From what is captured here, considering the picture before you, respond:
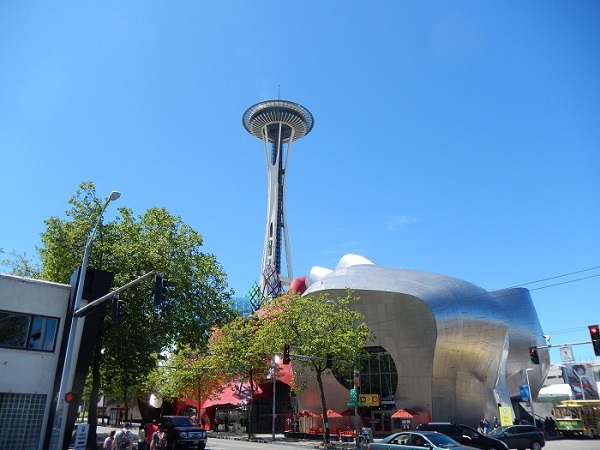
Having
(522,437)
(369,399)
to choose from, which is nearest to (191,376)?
(369,399)

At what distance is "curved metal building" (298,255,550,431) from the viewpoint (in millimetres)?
44344

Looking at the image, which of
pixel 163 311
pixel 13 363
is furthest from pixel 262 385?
pixel 13 363

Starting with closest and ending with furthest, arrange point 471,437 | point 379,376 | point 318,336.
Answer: point 471,437 < point 318,336 < point 379,376

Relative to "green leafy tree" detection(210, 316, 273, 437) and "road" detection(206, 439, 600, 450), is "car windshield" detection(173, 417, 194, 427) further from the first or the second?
"green leafy tree" detection(210, 316, 273, 437)

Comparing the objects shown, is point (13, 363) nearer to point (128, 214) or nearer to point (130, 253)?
point (130, 253)

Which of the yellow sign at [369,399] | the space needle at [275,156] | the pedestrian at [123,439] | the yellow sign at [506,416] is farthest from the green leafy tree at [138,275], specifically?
the space needle at [275,156]

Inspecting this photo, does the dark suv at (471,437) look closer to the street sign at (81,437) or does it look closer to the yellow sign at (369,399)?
the street sign at (81,437)

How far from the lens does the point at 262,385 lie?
55.7 m

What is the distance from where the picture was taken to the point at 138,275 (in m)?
27.7

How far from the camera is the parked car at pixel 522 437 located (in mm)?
28792

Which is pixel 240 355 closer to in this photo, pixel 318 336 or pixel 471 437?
pixel 318 336

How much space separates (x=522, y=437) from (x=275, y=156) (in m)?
98.3

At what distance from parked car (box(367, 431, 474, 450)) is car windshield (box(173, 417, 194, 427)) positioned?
501 inches

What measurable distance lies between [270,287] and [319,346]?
2727 inches
